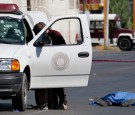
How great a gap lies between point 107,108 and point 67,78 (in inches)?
60.9

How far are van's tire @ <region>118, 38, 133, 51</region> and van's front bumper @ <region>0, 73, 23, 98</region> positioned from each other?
152 ft

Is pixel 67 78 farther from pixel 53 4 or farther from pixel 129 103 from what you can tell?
pixel 53 4

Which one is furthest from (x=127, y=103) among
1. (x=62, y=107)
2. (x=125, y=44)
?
(x=125, y=44)

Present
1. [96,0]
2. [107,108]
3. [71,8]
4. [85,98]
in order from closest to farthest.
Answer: [107,108], [85,98], [71,8], [96,0]

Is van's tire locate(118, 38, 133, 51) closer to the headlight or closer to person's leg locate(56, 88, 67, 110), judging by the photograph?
person's leg locate(56, 88, 67, 110)

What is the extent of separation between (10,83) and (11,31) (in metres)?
1.47

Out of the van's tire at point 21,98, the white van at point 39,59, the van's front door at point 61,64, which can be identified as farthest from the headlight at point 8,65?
the van's front door at point 61,64

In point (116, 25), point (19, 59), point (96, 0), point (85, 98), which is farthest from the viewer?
point (96, 0)

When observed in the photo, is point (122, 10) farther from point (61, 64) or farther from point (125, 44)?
point (61, 64)

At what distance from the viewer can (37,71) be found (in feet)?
47.8

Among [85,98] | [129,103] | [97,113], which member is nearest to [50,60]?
[97,113]

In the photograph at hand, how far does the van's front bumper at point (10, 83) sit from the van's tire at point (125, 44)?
4642 cm

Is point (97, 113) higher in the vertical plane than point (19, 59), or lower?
lower

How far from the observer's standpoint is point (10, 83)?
1383 centimetres
